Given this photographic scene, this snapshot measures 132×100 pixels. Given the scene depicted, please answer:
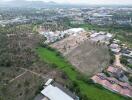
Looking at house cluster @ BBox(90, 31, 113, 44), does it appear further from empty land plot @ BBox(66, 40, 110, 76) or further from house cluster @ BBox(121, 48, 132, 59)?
house cluster @ BBox(121, 48, 132, 59)

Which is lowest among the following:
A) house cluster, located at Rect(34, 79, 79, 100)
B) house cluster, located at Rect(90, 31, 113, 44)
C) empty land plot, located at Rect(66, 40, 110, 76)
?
empty land plot, located at Rect(66, 40, 110, 76)

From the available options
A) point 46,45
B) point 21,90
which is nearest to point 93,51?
point 46,45

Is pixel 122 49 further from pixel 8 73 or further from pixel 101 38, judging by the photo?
pixel 8 73

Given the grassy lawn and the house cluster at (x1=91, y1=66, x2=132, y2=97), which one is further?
the house cluster at (x1=91, y1=66, x2=132, y2=97)

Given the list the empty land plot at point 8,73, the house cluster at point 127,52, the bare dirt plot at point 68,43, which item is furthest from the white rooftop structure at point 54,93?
the house cluster at point 127,52

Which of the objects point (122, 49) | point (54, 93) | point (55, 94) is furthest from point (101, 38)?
point (55, 94)

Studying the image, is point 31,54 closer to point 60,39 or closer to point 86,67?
point 86,67

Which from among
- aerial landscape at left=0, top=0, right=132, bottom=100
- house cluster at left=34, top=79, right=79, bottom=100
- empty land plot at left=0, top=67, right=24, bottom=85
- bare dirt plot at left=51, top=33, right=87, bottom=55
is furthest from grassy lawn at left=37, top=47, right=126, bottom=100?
empty land plot at left=0, top=67, right=24, bottom=85

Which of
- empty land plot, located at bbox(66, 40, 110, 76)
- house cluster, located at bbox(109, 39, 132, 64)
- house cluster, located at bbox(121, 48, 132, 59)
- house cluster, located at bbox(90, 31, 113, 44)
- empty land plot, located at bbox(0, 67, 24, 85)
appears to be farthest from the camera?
house cluster, located at bbox(90, 31, 113, 44)

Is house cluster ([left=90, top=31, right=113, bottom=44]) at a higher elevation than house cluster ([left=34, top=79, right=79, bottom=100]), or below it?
below
